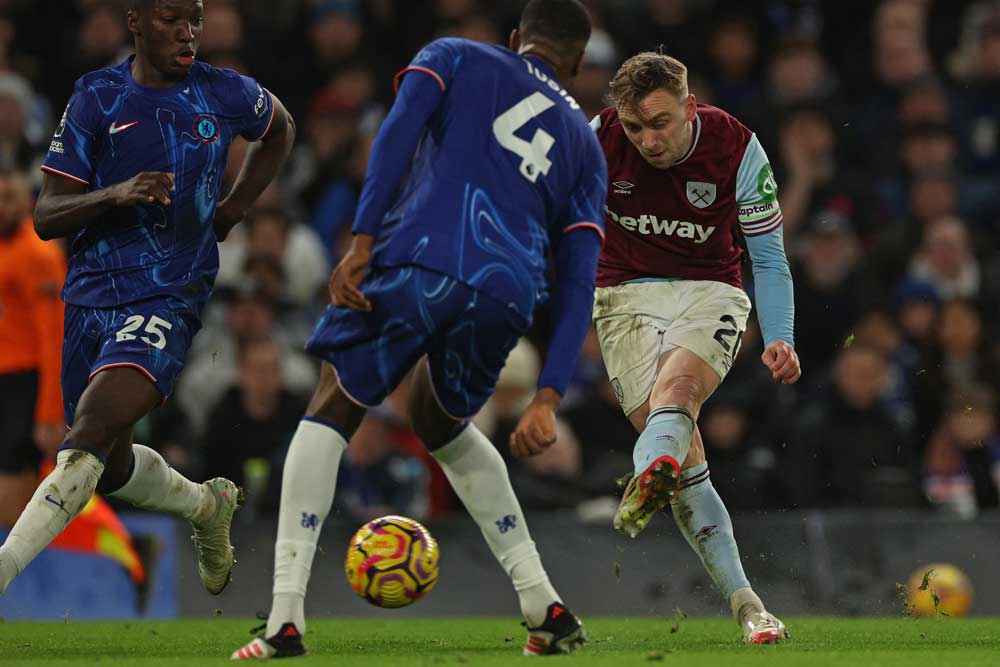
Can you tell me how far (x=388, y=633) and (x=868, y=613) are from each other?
11.1 ft

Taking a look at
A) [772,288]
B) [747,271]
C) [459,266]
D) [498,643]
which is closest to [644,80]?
[772,288]

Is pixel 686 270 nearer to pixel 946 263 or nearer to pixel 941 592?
pixel 941 592

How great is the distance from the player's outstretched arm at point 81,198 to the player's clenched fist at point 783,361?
2501 millimetres

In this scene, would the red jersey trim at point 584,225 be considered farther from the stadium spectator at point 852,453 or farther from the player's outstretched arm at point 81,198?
the stadium spectator at point 852,453

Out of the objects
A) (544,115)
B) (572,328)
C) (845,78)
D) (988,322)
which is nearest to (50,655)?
(572,328)

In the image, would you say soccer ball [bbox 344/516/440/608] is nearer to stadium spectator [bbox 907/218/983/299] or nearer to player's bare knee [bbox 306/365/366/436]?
player's bare knee [bbox 306/365/366/436]

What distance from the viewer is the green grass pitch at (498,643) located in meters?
5.65

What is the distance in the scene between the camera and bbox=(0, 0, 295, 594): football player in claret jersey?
19.9 feet

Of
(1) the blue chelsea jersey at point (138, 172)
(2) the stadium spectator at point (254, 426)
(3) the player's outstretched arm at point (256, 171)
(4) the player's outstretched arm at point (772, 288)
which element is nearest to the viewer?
(1) the blue chelsea jersey at point (138, 172)

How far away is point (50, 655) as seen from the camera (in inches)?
242

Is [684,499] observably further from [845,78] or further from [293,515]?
[845,78]

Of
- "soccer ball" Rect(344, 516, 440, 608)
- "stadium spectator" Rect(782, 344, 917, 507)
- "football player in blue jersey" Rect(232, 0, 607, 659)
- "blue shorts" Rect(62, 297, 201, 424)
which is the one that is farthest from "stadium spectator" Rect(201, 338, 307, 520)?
"football player in blue jersey" Rect(232, 0, 607, 659)

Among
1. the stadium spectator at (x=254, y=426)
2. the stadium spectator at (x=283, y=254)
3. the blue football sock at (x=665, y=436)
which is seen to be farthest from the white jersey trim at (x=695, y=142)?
the stadium spectator at (x=283, y=254)

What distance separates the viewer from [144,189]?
6.05 meters
